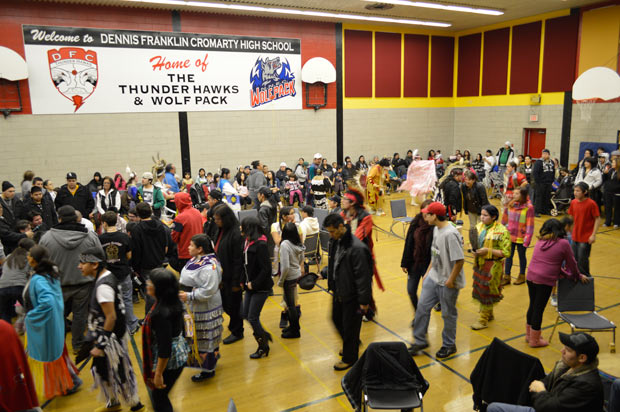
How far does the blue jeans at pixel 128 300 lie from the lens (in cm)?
536

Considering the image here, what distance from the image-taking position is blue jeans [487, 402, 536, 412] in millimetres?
3154

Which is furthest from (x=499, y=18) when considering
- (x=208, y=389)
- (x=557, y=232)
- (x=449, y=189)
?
(x=208, y=389)

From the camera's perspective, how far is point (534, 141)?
16.5m

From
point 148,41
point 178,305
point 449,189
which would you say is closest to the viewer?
point 178,305

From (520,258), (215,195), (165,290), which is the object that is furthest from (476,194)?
(165,290)

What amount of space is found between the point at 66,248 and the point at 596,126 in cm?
1547

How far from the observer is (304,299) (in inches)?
272

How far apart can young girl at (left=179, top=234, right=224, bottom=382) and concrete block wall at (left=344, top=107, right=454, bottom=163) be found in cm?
1354

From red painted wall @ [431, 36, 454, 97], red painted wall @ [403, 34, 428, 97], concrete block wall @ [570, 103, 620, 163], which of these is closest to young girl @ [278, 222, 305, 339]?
concrete block wall @ [570, 103, 620, 163]

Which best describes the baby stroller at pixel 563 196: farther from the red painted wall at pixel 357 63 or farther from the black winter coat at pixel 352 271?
the black winter coat at pixel 352 271

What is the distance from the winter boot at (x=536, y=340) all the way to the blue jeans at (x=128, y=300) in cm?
477

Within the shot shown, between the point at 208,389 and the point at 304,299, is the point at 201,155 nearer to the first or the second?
the point at 304,299

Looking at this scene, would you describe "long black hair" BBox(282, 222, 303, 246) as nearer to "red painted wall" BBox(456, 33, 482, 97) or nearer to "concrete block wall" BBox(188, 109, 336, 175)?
"concrete block wall" BBox(188, 109, 336, 175)

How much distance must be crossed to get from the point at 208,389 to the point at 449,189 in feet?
17.7
